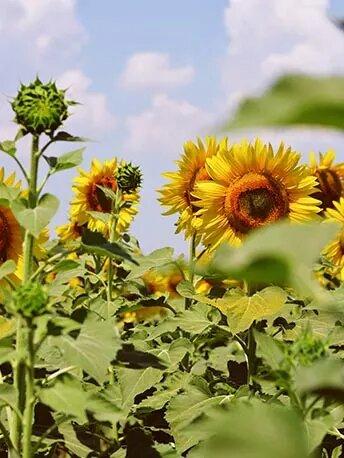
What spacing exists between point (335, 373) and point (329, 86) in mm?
330

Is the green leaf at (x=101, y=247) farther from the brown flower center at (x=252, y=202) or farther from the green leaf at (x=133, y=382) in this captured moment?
the brown flower center at (x=252, y=202)

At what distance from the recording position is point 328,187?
4.09 metres

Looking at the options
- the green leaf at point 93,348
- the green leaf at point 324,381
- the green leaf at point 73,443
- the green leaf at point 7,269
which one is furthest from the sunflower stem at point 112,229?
the green leaf at point 324,381

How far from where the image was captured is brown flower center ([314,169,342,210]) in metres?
3.99

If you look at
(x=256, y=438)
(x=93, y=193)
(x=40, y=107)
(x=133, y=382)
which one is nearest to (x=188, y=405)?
(x=133, y=382)

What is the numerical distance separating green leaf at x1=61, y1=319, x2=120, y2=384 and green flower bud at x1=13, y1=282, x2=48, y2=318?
0.13m

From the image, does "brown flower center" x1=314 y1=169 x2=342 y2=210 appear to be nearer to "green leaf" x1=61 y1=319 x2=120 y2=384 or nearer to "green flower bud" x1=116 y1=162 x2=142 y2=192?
"green flower bud" x1=116 y1=162 x2=142 y2=192

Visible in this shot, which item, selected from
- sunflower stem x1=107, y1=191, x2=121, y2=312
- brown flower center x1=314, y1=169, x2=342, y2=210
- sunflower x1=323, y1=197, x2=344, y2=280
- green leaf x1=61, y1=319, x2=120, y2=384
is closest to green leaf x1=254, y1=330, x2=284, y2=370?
green leaf x1=61, y1=319, x2=120, y2=384

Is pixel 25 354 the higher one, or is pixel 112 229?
pixel 112 229

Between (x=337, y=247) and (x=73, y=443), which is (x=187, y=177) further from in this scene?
(x=73, y=443)

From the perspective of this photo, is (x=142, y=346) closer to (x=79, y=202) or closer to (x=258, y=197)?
(x=258, y=197)

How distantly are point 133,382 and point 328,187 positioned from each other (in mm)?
1906

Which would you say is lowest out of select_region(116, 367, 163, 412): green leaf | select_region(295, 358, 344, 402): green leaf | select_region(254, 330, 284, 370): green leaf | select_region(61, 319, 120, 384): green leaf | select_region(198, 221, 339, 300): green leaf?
select_region(116, 367, 163, 412): green leaf

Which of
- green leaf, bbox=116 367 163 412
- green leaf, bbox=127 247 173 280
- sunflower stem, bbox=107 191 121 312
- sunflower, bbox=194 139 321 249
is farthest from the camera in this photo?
sunflower, bbox=194 139 321 249
